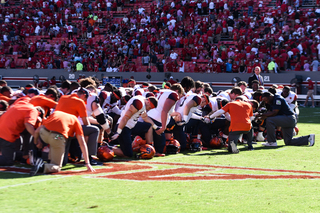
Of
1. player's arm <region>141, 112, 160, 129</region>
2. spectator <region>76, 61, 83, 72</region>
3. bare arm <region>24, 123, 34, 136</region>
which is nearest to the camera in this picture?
bare arm <region>24, 123, 34, 136</region>

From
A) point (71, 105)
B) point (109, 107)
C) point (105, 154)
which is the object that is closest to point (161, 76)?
point (109, 107)

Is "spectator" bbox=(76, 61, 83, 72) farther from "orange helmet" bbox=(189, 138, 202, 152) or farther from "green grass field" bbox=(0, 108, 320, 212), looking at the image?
"green grass field" bbox=(0, 108, 320, 212)

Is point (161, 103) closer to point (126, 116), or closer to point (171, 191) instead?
point (126, 116)

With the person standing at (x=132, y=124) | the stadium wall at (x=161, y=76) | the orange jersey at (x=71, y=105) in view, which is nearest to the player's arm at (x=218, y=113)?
the person standing at (x=132, y=124)

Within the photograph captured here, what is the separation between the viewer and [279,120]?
1215 cm

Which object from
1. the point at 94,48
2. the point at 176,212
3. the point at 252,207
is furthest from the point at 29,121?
the point at 94,48

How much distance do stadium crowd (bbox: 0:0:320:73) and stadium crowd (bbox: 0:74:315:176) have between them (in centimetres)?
1421

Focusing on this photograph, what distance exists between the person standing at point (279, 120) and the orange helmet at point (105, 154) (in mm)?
4927

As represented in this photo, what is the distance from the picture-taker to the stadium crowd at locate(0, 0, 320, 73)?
28.0 meters

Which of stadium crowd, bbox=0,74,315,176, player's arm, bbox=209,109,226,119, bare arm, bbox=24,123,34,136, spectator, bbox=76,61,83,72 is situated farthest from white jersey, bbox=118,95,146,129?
spectator, bbox=76,61,83,72

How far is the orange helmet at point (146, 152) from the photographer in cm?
961

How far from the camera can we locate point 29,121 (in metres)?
7.98

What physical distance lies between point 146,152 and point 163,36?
23565 millimetres

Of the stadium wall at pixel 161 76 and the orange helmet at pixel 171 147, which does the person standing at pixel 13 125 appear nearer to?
the orange helmet at pixel 171 147
